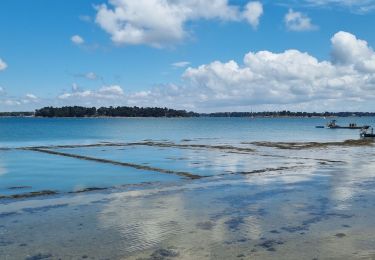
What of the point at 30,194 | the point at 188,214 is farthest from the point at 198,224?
the point at 30,194

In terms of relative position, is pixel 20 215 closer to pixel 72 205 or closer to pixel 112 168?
pixel 72 205

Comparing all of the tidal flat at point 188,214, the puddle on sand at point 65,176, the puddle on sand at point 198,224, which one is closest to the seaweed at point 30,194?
the tidal flat at point 188,214

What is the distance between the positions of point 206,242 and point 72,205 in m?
6.35

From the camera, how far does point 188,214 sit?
1368 centimetres

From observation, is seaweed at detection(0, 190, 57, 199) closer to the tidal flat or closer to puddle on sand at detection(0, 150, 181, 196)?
the tidal flat

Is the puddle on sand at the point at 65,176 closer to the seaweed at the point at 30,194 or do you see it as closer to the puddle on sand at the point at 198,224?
the seaweed at the point at 30,194

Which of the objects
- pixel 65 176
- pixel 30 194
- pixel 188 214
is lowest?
pixel 65 176

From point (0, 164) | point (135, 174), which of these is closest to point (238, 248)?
point (135, 174)

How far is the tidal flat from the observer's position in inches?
397

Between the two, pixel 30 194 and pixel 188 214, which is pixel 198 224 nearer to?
pixel 188 214

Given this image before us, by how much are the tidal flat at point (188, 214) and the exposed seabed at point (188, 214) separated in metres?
0.03

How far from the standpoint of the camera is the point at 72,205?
15.1 m

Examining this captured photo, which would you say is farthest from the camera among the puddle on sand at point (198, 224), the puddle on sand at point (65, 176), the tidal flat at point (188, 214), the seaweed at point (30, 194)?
the puddle on sand at point (65, 176)

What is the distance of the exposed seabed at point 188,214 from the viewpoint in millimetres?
10094
